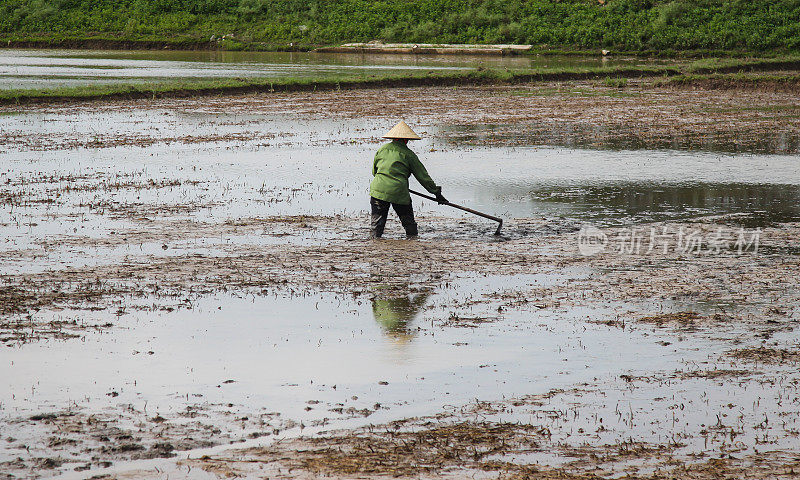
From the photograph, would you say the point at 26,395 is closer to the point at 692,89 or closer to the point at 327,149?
the point at 327,149

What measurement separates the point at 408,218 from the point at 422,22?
4342 cm

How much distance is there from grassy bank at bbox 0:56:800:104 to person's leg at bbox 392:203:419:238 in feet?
59.4

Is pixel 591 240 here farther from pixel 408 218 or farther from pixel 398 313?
pixel 398 313

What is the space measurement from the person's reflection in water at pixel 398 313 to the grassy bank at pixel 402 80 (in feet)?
66.3

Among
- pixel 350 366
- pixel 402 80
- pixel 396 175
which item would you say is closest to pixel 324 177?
pixel 396 175

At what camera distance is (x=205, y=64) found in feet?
134

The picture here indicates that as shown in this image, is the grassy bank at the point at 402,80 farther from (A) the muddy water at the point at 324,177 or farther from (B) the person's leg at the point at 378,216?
(B) the person's leg at the point at 378,216

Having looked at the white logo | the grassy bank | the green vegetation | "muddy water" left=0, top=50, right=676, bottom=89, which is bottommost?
the white logo

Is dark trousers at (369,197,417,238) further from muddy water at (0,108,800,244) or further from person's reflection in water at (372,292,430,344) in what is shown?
person's reflection in water at (372,292,430,344)

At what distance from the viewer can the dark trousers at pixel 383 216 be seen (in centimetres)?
1027

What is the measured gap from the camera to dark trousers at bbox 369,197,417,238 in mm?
10273

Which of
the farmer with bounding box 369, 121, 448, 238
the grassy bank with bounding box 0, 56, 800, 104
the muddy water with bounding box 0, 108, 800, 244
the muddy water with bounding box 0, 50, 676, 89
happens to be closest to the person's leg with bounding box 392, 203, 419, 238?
the farmer with bounding box 369, 121, 448, 238

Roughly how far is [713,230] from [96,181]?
8.60 meters

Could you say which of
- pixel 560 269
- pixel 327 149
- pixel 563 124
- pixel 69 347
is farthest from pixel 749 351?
pixel 563 124
